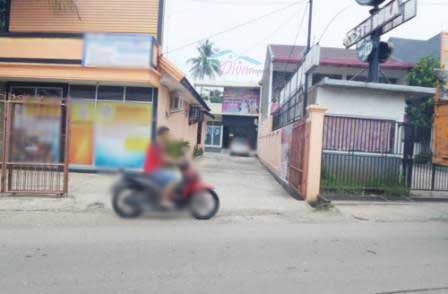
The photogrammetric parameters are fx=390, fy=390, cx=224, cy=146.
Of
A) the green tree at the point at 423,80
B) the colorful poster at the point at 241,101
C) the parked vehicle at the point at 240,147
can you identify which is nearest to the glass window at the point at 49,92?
the parked vehicle at the point at 240,147

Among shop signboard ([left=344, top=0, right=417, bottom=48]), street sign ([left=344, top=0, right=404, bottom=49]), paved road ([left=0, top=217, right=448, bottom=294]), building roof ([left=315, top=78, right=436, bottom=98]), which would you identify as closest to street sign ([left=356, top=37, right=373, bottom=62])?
street sign ([left=344, top=0, right=404, bottom=49])

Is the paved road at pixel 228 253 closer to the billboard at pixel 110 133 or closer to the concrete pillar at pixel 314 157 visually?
the concrete pillar at pixel 314 157

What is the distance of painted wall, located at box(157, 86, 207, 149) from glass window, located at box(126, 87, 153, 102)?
5 centimetres

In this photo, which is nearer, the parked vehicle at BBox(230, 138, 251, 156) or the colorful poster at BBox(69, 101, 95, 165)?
the colorful poster at BBox(69, 101, 95, 165)

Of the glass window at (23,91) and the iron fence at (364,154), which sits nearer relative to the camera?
the glass window at (23,91)

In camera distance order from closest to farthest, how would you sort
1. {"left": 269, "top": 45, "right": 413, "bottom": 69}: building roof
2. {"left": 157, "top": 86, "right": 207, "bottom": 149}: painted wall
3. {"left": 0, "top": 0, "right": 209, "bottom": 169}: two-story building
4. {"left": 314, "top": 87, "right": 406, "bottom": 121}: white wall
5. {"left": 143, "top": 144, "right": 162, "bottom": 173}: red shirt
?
{"left": 143, "top": 144, "right": 162, "bottom": 173}: red shirt
{"left": 0, "top": 0, "right": 209, "bottom": 169}: two-story building
{"left": 157, "top": 86, "right": 207, "bottom": 149}: painted wall
{"left": 314, "top": 87, "right": 406, "bottom": 121}: white wall
{"left": 269, "top": 45, "right": 413, "bottom": 69}: building roof

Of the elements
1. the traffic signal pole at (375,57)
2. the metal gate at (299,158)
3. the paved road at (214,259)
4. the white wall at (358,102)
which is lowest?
the paved road at (214,259)

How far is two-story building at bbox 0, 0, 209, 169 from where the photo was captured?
91cm

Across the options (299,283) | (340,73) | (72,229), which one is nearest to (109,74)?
(299,283)

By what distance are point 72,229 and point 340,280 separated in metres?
4.44

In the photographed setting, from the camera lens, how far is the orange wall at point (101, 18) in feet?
4.29

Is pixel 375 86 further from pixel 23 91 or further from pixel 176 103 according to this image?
pixel 23 91

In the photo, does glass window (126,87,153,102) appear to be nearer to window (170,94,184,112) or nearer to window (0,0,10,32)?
window (170,94,184,112)

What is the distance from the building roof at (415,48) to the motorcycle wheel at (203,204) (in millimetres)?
30417
